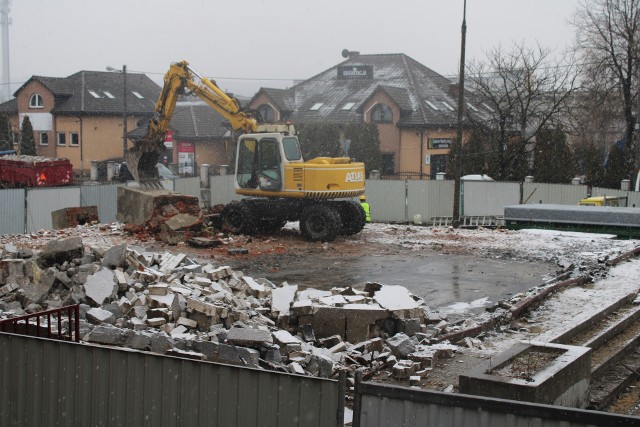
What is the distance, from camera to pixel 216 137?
184 ft

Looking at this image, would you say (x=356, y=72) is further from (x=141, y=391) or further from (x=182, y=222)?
(x=141, y=391)

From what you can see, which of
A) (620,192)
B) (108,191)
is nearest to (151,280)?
(108,191)

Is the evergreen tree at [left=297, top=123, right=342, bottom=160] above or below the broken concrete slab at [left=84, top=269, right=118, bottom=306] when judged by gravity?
above

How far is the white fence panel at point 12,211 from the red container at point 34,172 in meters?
10.6

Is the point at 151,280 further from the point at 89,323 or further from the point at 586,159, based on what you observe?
the point at 586,159

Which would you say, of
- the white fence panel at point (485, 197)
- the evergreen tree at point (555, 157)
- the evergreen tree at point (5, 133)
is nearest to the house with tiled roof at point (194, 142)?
the evergreen tree at point (5, 133)

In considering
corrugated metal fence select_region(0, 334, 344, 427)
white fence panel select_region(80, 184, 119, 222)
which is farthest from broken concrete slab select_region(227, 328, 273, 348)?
white fence panel select_region(80, 184, 119, 222)

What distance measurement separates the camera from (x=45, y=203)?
25.3 m

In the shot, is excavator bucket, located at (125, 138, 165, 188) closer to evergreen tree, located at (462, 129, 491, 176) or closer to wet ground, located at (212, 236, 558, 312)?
wet ground, located at (212, 236, 558, 312)

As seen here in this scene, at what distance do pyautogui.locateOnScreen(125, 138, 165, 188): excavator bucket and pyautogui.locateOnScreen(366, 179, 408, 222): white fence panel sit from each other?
11.0 m

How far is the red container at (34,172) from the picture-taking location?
114 feet

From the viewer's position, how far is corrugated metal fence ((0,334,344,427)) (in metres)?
6.06

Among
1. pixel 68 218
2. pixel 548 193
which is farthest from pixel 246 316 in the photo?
pixel 548 193

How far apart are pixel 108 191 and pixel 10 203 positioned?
12.7ft
